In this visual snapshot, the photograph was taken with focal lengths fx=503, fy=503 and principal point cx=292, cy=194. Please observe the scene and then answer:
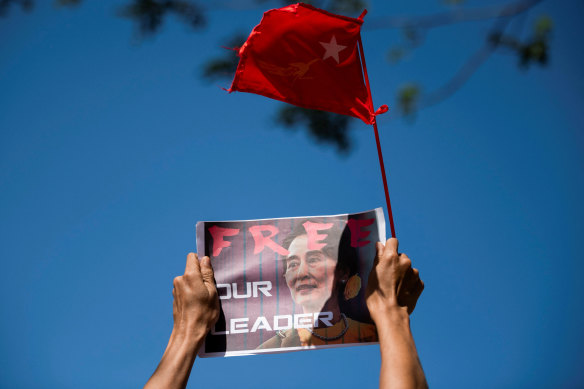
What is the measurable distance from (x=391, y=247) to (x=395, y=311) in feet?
0.98

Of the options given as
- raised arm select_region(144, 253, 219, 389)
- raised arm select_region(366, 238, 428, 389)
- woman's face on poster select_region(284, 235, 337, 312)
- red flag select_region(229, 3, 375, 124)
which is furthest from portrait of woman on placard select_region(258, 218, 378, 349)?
red flag select_region(229, 3, 375, 124)

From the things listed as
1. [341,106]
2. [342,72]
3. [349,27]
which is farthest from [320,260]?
[349,27]

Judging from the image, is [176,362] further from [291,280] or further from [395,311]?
[395,311]

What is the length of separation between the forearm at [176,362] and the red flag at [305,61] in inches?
49.8

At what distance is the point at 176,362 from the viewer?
5.77ft

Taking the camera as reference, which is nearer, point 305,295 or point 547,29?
point 305,295

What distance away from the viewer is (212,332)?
2162mm

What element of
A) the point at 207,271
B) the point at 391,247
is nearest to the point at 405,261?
the point at 391,247

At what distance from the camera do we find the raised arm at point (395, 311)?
1507 millimetres

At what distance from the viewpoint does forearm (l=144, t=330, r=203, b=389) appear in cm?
166

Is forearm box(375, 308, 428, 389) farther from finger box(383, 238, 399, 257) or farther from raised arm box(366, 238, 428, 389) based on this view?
finger box(383, 238, 399, 257)

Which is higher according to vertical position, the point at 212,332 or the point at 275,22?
the point at 275,22

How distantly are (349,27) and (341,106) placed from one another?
16.5 inches

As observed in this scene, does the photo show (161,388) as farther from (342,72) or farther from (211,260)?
(342,72)
